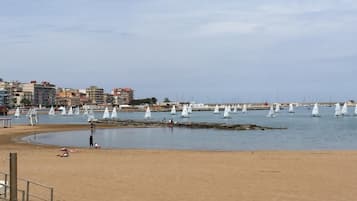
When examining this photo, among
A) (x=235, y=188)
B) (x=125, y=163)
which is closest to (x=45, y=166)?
(x=125, y=163)

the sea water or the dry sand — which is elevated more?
the dry sand

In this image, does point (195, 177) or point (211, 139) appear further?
point (211, 139)

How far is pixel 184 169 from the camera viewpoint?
2547cm

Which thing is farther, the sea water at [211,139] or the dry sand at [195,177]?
the sea water at [211,139]

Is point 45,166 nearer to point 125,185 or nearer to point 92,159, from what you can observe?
point 92,159

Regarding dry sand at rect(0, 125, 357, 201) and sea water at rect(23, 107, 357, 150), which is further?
sea water at rect(23, 107, 357, 150)

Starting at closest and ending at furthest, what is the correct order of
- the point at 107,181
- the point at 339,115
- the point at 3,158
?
the point at 107,181, the point at 3,158, the point at 339,115

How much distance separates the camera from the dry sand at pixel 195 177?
1792 cm

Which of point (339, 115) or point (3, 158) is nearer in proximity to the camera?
point (3, 158)

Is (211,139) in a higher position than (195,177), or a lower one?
lower

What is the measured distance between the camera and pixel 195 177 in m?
22.4

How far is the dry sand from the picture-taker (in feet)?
58.8

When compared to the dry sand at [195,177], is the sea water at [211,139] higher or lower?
lower

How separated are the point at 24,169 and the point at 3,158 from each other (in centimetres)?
608
